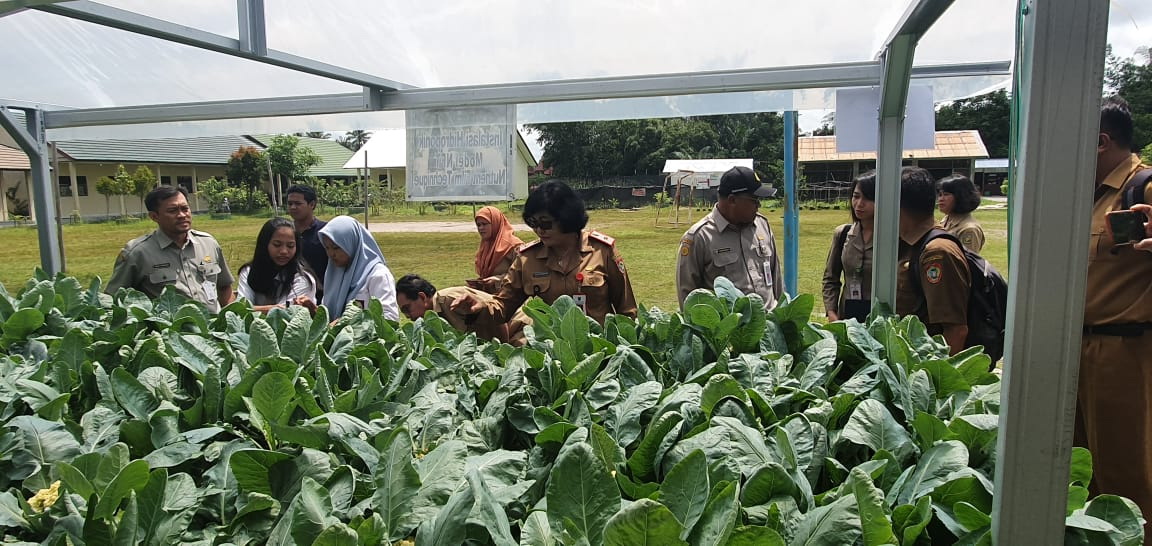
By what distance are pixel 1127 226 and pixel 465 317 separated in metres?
2.55

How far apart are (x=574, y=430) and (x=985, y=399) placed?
32.2 inches

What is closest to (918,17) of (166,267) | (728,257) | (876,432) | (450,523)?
(876,432)

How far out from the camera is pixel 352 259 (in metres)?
4.04

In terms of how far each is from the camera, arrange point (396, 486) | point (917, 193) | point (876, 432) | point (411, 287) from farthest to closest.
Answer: point (411, 287) < point (917, 193) < point (876, 432) < point (396, 486)

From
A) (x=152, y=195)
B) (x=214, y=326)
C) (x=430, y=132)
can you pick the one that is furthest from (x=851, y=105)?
(x=152, y=195)

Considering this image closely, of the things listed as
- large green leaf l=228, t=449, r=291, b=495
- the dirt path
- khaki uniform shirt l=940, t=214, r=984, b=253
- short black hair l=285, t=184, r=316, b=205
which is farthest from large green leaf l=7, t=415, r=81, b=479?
the dirt path

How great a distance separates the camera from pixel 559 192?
147 inches

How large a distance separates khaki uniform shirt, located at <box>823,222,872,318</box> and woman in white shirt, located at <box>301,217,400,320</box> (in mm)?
2367

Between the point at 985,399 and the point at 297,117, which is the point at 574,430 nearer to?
the point at 985,399

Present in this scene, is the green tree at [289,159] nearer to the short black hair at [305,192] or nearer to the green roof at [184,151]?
the green roof at [184,151]

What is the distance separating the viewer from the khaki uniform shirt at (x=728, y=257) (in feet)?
13.1

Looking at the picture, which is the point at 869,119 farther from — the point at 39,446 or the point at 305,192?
the point at 39,446

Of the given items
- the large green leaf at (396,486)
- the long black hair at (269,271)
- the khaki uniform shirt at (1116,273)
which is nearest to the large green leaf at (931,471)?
the large green leaf at (396,486)

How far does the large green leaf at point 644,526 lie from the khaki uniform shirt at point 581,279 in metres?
2.87
